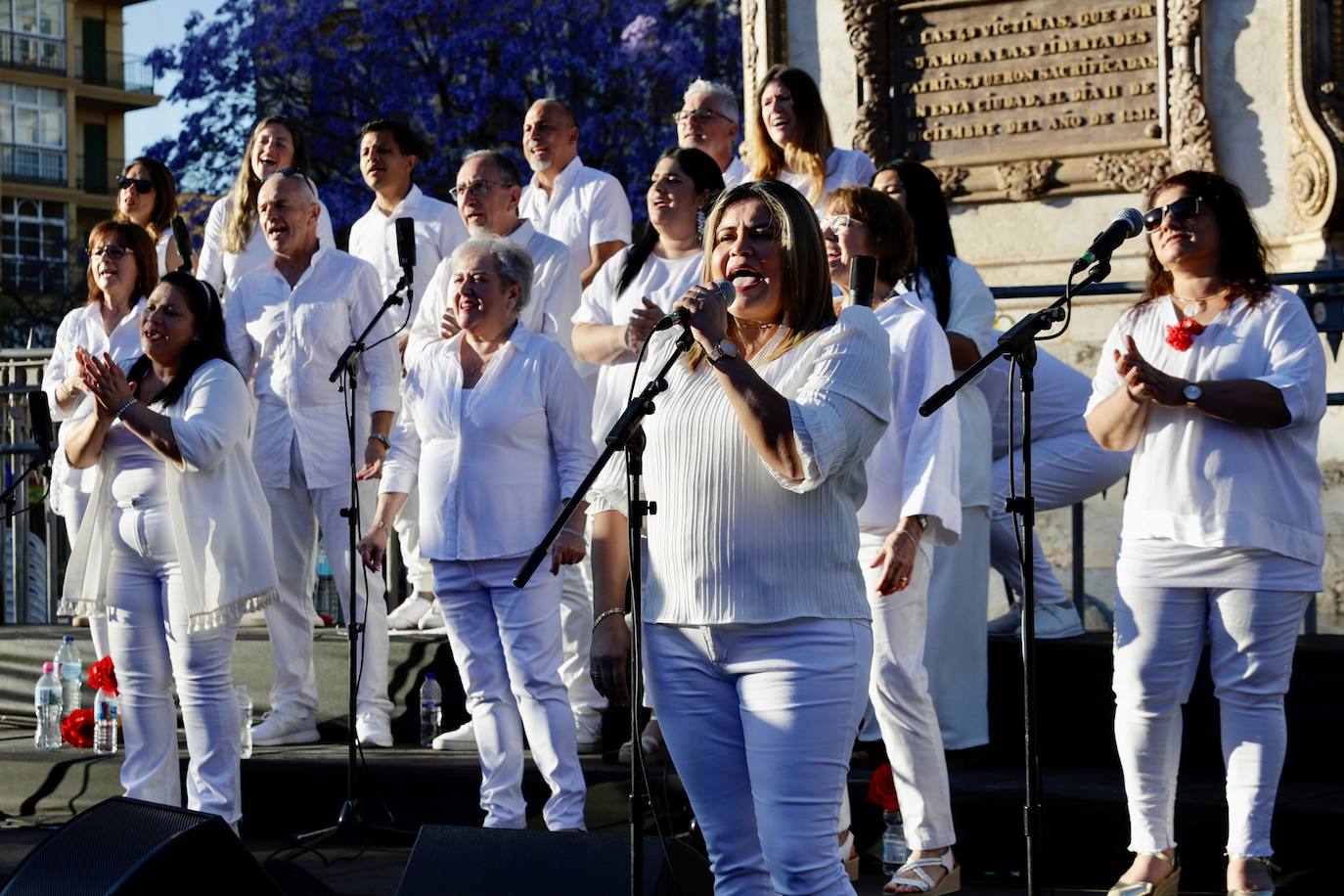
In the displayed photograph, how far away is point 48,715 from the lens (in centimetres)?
824

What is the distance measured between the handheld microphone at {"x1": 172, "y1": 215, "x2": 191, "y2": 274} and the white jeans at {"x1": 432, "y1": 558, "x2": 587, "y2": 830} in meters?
2.63

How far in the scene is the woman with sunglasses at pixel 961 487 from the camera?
6.32 metres

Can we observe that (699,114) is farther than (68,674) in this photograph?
No

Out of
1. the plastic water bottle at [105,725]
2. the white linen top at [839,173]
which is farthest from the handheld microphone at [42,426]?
the white linen top at [839,173]

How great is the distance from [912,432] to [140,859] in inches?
95.4

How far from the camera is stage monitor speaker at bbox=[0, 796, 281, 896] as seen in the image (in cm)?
450

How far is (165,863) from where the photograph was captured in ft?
14.8

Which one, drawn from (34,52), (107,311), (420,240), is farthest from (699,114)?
(34,52)

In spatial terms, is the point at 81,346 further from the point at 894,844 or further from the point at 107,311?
the point at 894,844

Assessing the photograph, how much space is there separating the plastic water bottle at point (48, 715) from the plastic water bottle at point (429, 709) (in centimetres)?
153

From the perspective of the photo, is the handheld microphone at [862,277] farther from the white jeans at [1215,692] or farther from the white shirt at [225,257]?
the white shirt at [225,257]

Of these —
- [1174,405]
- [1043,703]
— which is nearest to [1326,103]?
[1043,703]

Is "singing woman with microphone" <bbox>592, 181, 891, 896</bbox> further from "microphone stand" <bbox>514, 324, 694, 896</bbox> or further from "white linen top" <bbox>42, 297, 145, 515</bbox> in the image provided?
"white linen top" <bbox>42, 297, 145, 515</bbox>

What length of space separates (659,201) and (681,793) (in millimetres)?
1981
